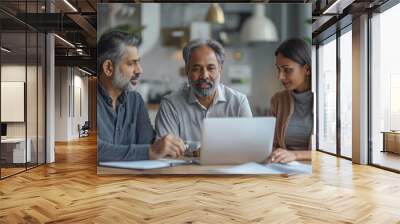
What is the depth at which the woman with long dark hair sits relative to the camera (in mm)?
6555

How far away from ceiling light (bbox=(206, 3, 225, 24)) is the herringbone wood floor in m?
2.56

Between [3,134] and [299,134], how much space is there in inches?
188

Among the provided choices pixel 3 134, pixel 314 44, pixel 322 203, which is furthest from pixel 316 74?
pixel 3 134

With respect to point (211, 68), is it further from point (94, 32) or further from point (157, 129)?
point (94, 32)

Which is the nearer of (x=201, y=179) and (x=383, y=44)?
(x=201, y=179)

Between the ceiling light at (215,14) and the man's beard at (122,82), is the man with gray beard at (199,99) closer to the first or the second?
the ceiling light at (215,14)

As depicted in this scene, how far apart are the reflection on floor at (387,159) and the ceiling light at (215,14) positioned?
410 cm

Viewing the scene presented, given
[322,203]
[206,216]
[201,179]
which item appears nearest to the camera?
[206,216]

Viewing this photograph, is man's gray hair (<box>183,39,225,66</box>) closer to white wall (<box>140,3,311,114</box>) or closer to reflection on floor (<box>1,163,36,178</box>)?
white wall (<box>140,3,311,114</box>)

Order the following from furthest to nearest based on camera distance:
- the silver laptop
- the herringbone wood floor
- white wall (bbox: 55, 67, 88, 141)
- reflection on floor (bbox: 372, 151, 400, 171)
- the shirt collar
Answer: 1. white wall (bbox: 55, 67, 88, 141)
2. reflection on floor (bbox: 372, 151, 400, 171)
3. the shirt collar
4. the silver laptop
5. the herringbone wood floor

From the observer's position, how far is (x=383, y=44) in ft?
25.5

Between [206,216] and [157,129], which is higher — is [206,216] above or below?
below

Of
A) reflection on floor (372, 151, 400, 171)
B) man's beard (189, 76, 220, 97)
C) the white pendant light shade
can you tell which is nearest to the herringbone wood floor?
reflection on floor (372, 151, 400, 171)

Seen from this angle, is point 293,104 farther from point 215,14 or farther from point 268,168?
point 215,14
